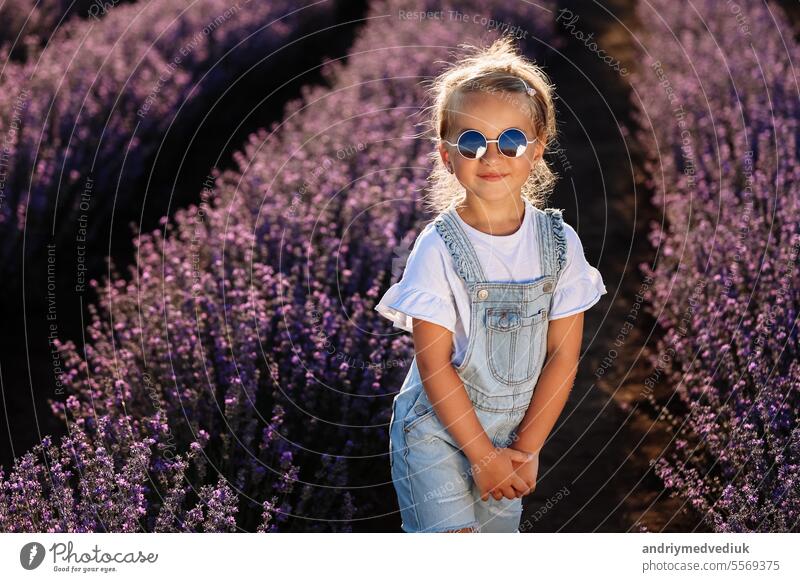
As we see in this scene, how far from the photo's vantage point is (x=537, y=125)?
102 inches

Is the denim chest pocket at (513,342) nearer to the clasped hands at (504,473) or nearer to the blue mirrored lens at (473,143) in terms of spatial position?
the clasped hands at (504,473)

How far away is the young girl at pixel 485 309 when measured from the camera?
2512mm

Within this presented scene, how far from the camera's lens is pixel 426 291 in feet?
8.25

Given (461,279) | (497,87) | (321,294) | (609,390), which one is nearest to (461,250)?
(461,279)

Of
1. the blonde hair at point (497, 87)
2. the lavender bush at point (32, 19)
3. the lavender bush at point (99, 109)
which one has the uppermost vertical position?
the lavender bush at point (32, 19)

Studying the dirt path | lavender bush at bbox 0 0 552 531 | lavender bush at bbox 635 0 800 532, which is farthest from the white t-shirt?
the dirt path

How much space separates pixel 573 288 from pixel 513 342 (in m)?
0.19

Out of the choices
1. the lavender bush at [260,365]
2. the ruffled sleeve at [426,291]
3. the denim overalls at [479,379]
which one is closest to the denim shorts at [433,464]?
the denim overalls at [479,379]

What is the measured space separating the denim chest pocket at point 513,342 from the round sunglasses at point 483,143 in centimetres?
34

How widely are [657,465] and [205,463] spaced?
1467 mm

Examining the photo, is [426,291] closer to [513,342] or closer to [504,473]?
[513,342]

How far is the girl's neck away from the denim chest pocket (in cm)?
18

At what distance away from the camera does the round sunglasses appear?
2492 mm
